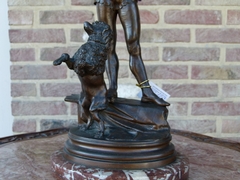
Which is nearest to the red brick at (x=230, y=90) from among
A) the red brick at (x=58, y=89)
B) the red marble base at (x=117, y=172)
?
the red brick at (x=58, y=89)

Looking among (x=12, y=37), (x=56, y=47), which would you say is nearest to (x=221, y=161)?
(x=56, y=47)

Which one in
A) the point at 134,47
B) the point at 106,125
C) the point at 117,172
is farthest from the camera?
the point at 134,47

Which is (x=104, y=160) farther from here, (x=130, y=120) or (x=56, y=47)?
(x=56, y=47)

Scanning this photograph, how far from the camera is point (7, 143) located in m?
1.07

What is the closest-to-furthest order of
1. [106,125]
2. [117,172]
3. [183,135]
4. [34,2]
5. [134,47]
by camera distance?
[117,172] < [106,125] < [134,47] < [183,135] < [34,2]

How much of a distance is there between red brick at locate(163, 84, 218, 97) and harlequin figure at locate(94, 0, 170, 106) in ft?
1.84

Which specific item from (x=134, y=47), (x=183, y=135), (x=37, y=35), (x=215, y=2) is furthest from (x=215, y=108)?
(x=37, y=35)

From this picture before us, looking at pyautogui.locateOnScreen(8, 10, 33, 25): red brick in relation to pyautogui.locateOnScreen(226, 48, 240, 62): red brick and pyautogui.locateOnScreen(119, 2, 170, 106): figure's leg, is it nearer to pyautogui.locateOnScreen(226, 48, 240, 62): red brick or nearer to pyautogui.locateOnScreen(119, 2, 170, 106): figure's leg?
pyautogui.locateOnScreen(119, 2, 170, 106): figure's leg

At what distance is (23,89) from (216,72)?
83 centimetres

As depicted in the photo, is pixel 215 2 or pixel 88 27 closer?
pixel 88 27

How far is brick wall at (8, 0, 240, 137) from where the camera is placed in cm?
144

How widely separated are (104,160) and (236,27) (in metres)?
1.00

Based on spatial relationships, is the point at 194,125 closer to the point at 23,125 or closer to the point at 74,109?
the point at 74,109

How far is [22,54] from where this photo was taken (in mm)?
1449
